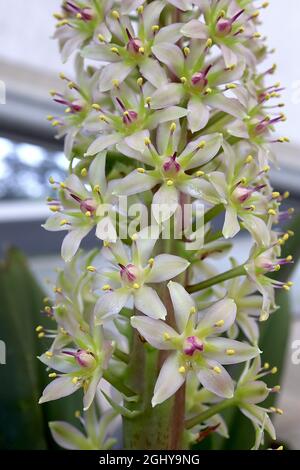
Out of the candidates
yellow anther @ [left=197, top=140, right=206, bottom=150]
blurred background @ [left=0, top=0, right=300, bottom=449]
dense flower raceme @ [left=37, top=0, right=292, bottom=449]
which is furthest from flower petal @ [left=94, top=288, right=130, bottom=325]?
blurred background @ [left=0, top=0, right=300, bottom=449]

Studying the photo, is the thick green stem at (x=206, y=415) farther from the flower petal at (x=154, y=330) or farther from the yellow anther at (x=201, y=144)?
the yellow anther at (x=201, y=144)

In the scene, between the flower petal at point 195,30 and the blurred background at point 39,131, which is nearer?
the flower petal at point 195,30

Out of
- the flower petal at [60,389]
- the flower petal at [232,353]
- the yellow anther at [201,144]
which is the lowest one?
the flower petal at [60,389]

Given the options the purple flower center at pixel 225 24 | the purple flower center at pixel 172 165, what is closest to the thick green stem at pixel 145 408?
the purple flower center at pixel 172 165

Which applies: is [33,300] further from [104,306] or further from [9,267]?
[104,306]

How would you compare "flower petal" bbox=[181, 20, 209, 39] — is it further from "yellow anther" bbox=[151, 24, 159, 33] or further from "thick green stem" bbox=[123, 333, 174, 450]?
"thick green stem" bbox=[123, 333, 174, 450]

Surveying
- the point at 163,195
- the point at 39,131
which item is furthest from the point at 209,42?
the point at 39,131

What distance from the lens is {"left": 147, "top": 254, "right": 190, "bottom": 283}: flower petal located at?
414 mm

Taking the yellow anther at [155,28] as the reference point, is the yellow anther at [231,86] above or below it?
below

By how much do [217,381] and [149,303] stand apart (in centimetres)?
7

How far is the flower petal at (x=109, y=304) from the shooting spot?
41 centimetres

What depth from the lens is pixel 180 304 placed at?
41cm

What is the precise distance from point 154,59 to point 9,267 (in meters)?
0.32
